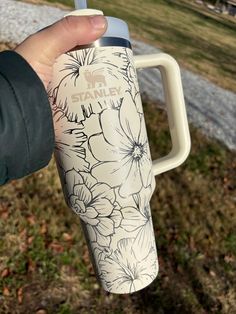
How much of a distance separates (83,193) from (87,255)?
65.7 inches

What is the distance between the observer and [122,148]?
3.97ft

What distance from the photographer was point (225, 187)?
3725 millimetres

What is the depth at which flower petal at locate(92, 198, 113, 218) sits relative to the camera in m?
1.26

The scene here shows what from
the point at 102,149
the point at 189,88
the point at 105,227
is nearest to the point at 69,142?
the point at 102,149

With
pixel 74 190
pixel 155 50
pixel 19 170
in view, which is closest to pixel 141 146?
pixel 74 190

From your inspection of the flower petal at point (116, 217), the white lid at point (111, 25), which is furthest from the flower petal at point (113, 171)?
the white lid at point (111, 25)

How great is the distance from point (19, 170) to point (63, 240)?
1751 mm

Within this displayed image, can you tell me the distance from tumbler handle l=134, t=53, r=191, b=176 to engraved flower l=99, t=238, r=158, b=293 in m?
0.27

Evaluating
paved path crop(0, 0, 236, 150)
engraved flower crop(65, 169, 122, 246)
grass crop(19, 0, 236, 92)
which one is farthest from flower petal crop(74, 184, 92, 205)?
grass crop(19, 0, 236, 92)

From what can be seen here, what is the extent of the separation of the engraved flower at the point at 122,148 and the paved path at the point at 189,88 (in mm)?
3320

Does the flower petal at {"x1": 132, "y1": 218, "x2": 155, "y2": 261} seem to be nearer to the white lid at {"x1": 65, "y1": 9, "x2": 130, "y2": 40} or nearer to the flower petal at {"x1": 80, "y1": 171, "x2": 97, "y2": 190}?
the flower petal at {"x1": 80, "y1": 171, "x2": 97, "y2": 190}

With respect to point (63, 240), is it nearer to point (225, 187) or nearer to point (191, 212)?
point (191, 212)

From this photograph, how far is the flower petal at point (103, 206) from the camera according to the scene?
1258mm

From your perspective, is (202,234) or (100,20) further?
(202,234)
